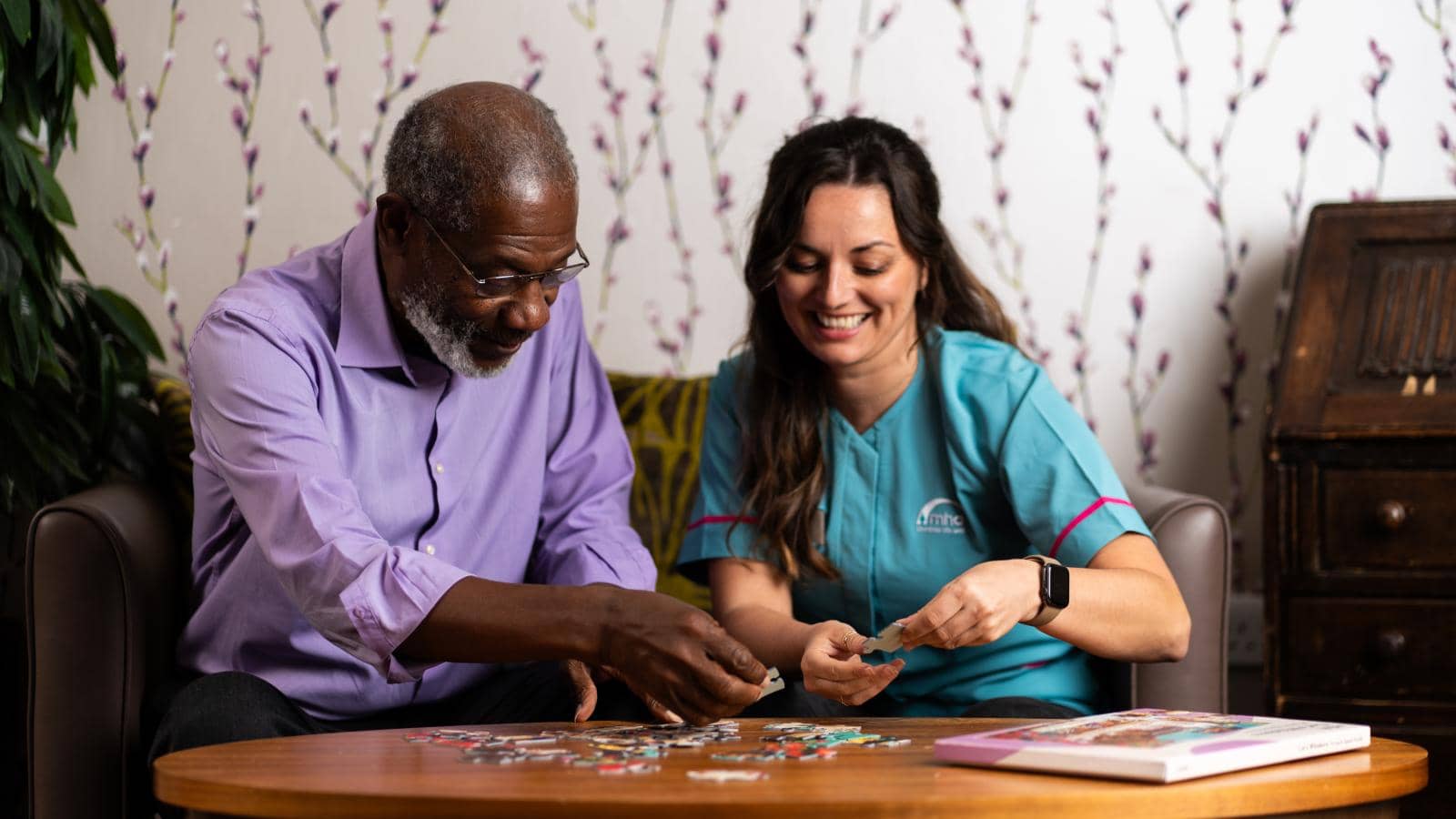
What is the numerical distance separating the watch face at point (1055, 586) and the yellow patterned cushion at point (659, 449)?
2.77ft

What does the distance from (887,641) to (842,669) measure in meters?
0.07

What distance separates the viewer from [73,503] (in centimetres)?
187

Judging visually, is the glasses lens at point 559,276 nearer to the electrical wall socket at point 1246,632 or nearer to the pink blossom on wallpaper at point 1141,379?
the pink blossom on wallpaper at point 1141,379

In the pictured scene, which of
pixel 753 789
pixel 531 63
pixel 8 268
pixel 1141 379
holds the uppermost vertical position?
pixel 531 63

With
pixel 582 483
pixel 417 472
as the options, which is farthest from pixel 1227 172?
pixel 417 472

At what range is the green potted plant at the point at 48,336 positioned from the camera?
212 cm

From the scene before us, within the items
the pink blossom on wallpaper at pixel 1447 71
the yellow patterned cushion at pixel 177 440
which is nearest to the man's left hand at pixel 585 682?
the yellow patterned cushion at pixel 177 440

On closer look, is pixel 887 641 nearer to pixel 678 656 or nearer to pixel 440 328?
pixel 678 656

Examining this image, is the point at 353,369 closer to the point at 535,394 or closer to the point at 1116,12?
the point at 535,394

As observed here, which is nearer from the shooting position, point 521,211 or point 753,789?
point 753,789

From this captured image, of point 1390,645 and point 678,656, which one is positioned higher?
point 678,656

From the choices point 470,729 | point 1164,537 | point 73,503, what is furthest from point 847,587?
point 73,503

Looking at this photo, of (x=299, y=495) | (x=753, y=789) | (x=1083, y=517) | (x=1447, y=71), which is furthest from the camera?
(x=1447, y=71)

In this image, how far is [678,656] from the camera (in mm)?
1319
